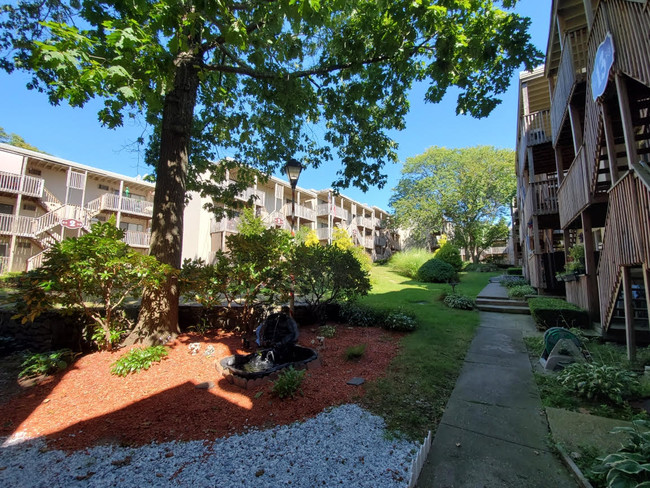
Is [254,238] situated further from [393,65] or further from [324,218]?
[324,218]

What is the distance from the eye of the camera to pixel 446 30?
187 inches

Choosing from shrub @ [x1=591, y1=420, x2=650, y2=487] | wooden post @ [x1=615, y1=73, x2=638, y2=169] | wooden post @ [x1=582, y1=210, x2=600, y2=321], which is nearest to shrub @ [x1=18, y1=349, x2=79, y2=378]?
shrub @ [x1=591, y1=420, x2=650, y2=487]

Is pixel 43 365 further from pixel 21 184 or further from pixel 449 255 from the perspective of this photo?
pixel 449 255

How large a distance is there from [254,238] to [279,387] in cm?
332

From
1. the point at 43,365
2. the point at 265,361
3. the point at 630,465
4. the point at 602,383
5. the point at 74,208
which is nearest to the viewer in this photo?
the point at 630,465

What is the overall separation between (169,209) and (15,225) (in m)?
18.5

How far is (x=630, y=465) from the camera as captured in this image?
1936 millimetres

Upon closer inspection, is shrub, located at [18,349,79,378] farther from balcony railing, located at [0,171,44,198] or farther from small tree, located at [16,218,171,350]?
balcony railing, located at [0,171,44,198]

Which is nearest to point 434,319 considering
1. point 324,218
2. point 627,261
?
point 627,261

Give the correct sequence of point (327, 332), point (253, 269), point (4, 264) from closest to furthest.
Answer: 1. point (253, 269)
2. point (327, 332)
3. point (4, 264)

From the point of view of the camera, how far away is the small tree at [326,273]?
281 inches

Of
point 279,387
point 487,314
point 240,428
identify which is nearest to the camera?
point 240,428

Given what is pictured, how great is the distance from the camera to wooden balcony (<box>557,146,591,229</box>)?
6594 millimetres

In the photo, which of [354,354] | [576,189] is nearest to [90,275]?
[354,354]
